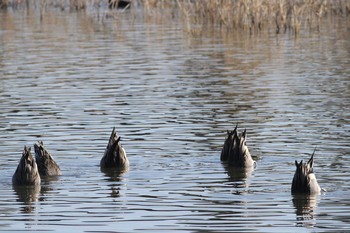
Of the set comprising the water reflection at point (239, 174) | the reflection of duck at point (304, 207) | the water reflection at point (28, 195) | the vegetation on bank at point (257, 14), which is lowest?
the vegetation on bank at point (257, 14)

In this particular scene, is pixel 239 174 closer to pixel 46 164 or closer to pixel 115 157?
pixel 115 157

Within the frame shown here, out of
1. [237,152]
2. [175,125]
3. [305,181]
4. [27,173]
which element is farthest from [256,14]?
[305,181]

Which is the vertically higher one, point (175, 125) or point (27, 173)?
point (27, 173)

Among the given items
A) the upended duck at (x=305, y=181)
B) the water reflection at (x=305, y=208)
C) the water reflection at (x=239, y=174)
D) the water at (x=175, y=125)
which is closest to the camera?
the water reflection at (x=305, y=208)

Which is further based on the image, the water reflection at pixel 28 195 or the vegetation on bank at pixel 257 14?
the vegetation on bank at pixel 257 14

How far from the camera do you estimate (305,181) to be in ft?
33.4

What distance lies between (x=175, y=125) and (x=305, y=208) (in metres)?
5.11

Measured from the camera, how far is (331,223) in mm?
9008

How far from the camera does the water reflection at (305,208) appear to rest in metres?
9.15

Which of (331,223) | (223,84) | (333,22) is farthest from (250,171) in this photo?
(333,22)

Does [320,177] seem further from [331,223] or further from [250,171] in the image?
[331,223]

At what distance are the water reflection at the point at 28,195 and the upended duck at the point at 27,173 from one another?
2.2 inches

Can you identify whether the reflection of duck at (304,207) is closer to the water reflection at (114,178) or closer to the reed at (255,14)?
the water reflection at (114,178)

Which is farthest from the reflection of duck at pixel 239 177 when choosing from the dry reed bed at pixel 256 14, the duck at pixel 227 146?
the dry reed bed at pixel 256 14
